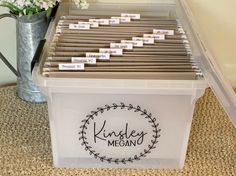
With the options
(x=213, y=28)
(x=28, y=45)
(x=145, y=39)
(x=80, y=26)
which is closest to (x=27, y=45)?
(x=28, y=45)

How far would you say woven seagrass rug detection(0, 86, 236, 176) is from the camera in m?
0.66

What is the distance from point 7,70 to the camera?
0.92m

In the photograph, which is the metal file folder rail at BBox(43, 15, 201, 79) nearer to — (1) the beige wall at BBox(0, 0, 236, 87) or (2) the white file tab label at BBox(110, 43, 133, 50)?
(2) the white file tab label at BBox(110, 43, 133, 50)

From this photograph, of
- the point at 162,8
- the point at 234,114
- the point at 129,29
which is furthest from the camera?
the point at 162,8

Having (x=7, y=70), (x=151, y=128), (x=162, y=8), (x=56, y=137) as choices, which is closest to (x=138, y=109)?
(x=151, y=128)

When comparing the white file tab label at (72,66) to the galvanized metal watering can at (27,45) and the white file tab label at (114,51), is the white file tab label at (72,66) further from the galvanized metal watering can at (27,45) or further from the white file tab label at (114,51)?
the galvanized metal watering can at (27,45)

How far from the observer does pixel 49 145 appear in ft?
2.34

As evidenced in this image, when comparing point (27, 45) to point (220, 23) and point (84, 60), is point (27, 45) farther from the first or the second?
point (220, 23)

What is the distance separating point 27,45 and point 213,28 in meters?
0.42

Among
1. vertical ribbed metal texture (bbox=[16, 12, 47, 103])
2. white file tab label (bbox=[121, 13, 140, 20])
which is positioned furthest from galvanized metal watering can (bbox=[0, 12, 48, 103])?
white file tab label (bbox=[121, 13, 140, 20])

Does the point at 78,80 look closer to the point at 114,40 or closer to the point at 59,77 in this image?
the point at 59,77

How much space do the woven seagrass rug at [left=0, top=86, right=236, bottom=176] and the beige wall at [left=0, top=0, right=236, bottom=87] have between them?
0.35ft

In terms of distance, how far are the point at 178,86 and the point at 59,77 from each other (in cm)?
18

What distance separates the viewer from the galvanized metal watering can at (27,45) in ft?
2.49
